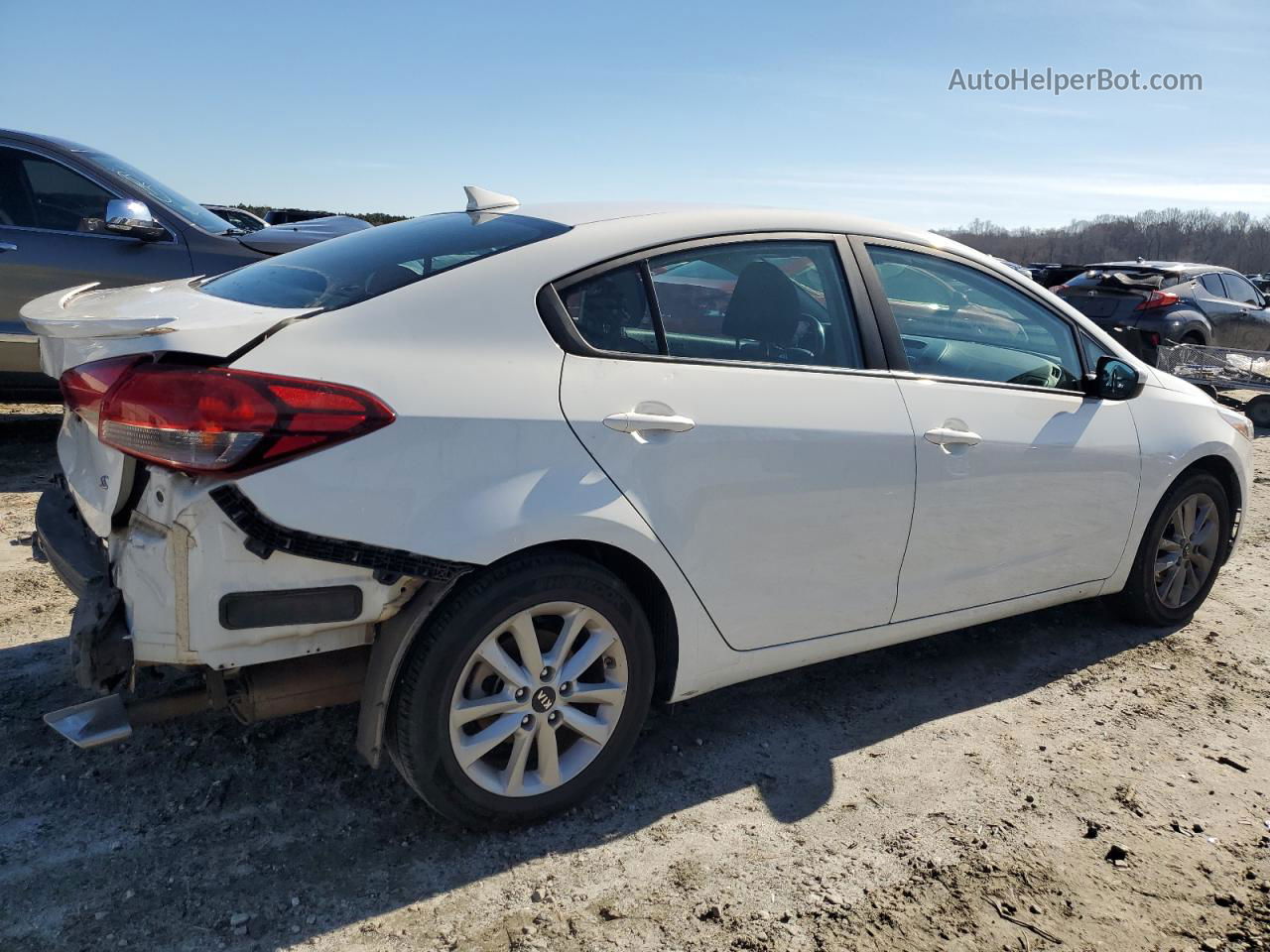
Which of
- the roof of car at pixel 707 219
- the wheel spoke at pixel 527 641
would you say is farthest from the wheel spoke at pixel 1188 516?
the wheel spoke at pixel 527 641

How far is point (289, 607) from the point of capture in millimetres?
2279

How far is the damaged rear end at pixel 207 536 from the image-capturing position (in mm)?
2189

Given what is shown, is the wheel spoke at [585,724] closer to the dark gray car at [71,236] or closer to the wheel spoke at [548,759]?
the wheel spoke at [548,759]

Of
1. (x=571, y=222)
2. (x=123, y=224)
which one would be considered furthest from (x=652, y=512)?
(x=123, y=224)

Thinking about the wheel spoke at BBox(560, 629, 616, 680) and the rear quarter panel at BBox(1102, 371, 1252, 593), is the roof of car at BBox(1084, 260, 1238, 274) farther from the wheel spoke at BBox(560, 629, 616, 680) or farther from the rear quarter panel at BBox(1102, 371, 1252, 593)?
the wheel spoke at BBox(560, 629, 616, 680)

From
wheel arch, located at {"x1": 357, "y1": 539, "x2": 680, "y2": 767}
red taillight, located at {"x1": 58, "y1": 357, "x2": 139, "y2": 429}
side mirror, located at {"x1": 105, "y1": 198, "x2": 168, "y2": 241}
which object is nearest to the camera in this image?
red taillight, located at {"x1": 58, "y1": 357, "x2": 139, "y2": 429}

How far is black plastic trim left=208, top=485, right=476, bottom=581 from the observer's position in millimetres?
2180

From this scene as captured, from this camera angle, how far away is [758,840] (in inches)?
108

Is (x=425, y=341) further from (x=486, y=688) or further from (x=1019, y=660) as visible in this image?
(x=1019, y=660)

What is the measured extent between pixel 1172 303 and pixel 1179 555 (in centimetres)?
1006

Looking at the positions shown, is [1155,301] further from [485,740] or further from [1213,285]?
[485,740]

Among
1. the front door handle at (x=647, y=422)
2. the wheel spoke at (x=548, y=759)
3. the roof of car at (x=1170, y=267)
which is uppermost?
the roof of car at (x=1170, y=267)

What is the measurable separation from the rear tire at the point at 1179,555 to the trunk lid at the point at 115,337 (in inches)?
140

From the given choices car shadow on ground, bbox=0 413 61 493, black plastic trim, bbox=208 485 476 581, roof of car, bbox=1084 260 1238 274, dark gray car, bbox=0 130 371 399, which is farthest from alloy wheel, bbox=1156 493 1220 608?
roof of car, bbox=1084 260 1238 274
